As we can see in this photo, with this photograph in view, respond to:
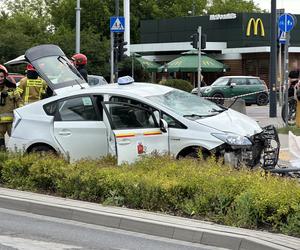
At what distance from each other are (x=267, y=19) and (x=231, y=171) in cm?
3619

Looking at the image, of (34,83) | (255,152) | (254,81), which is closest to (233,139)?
(255,152)

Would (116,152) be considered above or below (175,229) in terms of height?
above

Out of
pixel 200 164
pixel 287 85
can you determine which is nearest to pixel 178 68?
pixel 287 85

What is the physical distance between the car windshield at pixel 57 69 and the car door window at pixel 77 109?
0.66 m

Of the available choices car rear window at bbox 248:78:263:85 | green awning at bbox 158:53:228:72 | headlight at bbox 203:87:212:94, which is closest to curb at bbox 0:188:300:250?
headlight at bbox 203:87:212:94

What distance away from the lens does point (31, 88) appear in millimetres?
11922

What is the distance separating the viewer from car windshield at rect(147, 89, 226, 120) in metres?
9.75

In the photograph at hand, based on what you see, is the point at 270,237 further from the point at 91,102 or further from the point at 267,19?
the point at 267,19

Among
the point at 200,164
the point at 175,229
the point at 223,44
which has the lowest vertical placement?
the point at 175,229

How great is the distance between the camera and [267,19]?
140 feet

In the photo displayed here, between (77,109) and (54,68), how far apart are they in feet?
3.66

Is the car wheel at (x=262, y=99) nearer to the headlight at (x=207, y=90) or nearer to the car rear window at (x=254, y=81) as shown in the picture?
the car rear window at (x=254, y=81)

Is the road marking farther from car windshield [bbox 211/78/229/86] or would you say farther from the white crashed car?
car windshield [bbox 211/78/229/86]

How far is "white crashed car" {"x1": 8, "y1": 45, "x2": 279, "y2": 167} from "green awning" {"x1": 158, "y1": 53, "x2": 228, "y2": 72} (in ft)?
93.8
